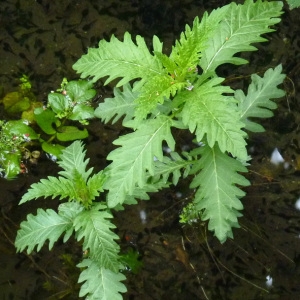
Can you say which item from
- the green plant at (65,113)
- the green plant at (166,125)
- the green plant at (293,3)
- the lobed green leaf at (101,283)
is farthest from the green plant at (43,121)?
the green plant at (293,3)

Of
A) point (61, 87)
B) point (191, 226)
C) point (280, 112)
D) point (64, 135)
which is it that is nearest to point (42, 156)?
point (64, 135)

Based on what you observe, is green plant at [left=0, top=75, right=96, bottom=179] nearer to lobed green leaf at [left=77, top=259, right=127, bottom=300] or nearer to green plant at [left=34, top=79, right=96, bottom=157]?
green plant at [left=34, top=79, right=96, bottom=157]

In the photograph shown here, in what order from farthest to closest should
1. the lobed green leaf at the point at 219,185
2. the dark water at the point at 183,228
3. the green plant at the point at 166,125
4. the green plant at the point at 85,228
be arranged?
the dark water at the point at 183,228 → the green plant at the point at 85,228 → the lobed green leaf at the point at 219,185 → the green plant at the point at 166,125

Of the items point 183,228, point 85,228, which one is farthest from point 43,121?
point 183,228

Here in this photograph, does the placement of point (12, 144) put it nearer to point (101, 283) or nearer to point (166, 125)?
point (101, 283)

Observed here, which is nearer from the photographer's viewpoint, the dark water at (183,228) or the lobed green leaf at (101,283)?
the lobed green leaf at (101,283)

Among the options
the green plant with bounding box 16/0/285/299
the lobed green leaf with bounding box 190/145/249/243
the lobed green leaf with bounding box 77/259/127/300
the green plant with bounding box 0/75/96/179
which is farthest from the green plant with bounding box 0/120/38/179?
the lobed green leaf with bounding box 190/145/249/243

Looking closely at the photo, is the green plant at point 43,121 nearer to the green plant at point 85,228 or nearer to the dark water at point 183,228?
the dark water at point 183,228
